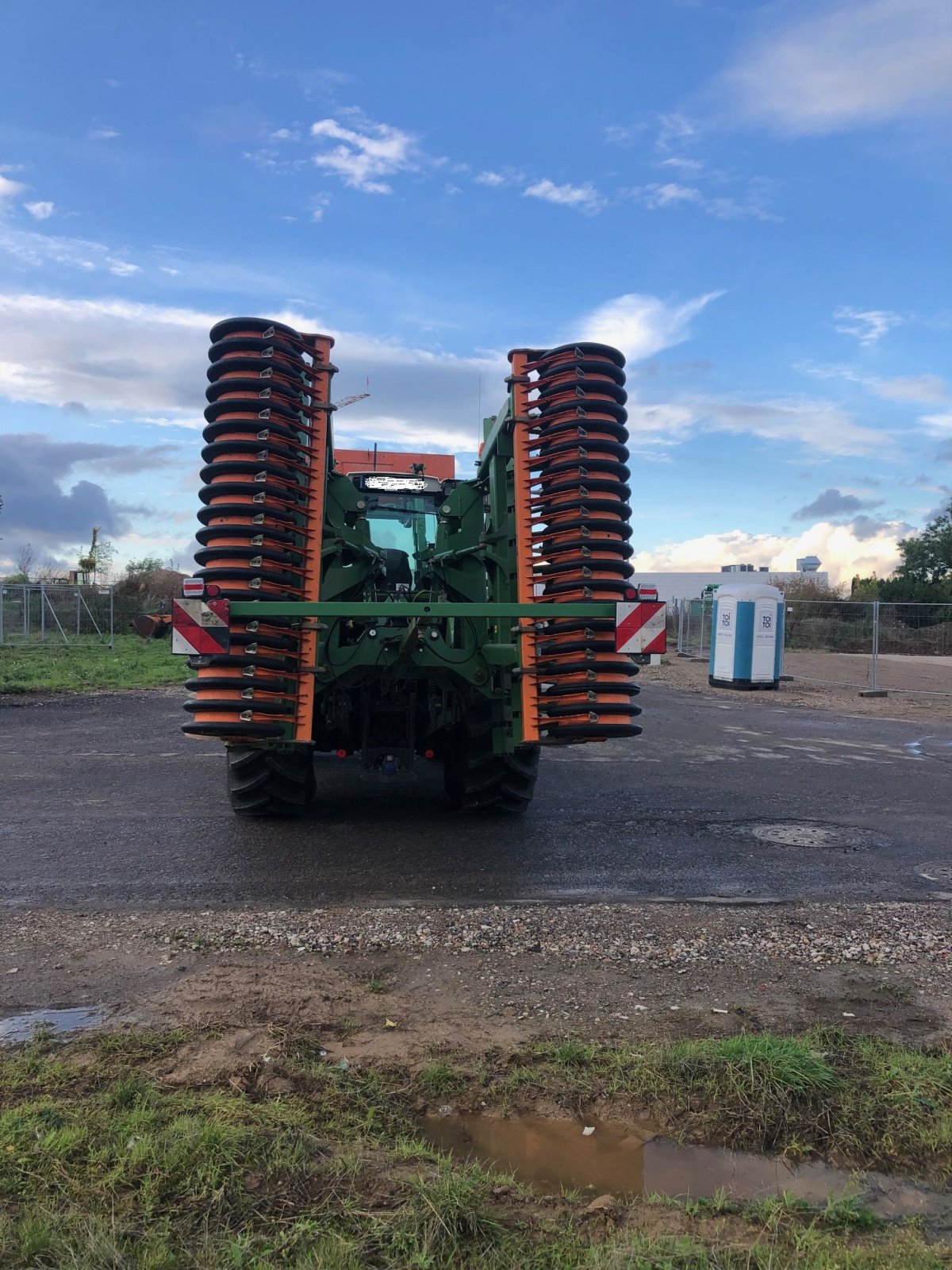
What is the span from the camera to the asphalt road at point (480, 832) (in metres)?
5.82

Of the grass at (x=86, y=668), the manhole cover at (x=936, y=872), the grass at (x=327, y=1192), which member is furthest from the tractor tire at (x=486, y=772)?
the grass at (x=86, y=668)

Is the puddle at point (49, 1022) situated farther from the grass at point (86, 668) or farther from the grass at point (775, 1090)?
the grass at point (86, 668)

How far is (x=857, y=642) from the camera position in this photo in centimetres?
2488

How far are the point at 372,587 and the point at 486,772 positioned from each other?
169 centimetres

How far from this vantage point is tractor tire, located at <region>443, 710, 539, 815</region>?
731 cm

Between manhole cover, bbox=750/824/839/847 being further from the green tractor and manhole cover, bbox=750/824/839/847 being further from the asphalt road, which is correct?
the green tractor

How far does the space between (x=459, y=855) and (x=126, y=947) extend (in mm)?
2535

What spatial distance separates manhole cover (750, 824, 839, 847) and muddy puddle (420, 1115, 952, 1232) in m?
4.42

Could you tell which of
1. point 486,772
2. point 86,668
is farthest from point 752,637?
point 86,668

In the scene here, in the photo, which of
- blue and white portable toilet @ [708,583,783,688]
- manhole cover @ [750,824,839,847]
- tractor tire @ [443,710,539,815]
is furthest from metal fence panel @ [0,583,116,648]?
manhole cover @ [750,824,839,847]

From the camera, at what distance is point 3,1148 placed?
2.73 meters

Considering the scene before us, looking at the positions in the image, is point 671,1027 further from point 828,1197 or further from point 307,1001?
point 307,1001

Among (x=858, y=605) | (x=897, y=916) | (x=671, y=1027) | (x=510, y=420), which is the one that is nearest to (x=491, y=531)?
(x=510, y=420)

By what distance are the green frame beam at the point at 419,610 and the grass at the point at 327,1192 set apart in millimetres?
2950
